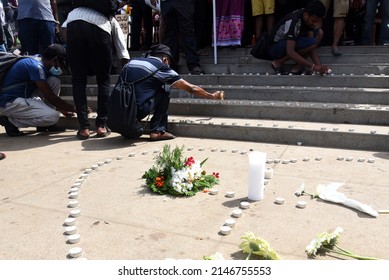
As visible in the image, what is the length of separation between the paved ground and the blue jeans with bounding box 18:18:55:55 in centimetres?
324

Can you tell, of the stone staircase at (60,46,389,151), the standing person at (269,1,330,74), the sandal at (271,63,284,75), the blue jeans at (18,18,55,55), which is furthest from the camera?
the blue jeans at (18,18,55,55)

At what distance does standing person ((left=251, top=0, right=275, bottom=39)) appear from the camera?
7363 millimetres

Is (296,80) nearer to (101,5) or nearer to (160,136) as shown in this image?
(160,136)

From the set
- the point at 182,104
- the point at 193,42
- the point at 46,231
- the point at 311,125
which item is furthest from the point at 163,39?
the point at 46,231

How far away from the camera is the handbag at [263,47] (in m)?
6.63

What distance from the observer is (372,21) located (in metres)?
7.25

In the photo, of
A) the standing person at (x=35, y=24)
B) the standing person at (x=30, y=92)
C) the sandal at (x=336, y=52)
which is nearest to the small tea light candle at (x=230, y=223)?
the standing person at (x=30, y=92)

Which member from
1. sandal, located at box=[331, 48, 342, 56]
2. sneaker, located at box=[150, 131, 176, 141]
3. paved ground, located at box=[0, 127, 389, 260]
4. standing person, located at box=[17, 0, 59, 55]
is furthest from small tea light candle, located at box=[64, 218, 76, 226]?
sandal, located at box=[331, 48, 342, 56]

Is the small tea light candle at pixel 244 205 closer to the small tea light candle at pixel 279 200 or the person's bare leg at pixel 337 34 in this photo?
the small tea light candle at pixel 279 200

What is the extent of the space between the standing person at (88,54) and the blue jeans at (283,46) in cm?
281

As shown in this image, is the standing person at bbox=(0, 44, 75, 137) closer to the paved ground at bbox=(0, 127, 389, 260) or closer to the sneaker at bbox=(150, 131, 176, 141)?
the paved ground at bbox=(0, 127, 389, 260)

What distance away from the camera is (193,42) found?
22.3 feet

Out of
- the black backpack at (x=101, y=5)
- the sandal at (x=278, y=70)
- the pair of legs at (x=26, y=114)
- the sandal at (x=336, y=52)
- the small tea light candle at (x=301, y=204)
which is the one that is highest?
the black backpack at (x=101, y=5)

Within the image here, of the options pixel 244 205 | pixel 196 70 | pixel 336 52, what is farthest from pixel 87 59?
pixel 336 52
